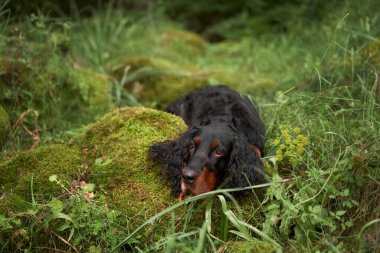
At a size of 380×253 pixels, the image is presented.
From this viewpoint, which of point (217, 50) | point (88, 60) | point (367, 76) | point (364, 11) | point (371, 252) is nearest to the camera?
point (371, 252)

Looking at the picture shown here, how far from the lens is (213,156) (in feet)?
10.9

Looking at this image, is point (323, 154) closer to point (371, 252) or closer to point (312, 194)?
point (312, 194)

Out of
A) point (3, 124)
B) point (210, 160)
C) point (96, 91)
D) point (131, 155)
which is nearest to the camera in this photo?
point (210, 160)

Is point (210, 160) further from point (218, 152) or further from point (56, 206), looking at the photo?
point (56, 206)

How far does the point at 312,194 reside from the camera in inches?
122

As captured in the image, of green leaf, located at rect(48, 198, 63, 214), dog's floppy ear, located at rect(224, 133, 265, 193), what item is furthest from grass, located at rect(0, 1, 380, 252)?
dog's floppy ear, located at rect(224, 133, 265, 193)

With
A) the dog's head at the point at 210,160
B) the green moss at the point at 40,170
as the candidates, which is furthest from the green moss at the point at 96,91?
the dog's head at the point at 210,160

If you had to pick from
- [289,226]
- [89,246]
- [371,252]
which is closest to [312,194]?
[289,226]

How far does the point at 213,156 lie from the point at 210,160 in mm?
57

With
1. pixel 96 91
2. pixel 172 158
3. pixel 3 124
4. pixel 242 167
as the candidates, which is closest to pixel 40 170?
pixel 3 124

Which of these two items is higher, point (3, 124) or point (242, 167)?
point (242, 167)

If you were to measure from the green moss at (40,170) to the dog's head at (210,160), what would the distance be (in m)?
0.74

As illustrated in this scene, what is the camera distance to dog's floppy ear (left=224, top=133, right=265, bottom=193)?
3398 mm

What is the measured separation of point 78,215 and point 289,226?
1444 millimetres
